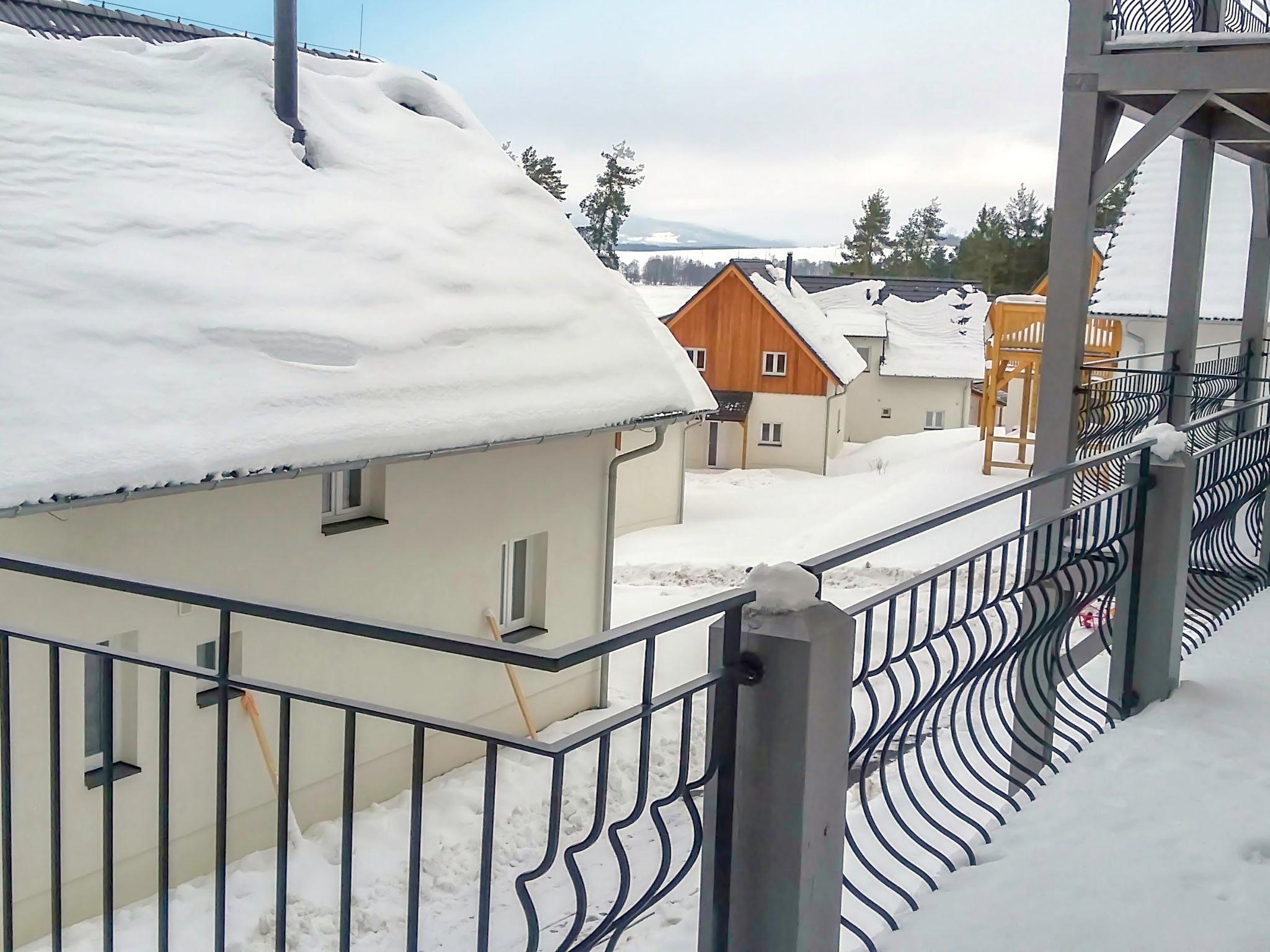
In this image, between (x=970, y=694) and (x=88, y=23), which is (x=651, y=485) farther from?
(x=970, y=694)

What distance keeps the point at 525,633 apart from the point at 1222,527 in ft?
17.1

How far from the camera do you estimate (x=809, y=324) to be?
33.2 metres

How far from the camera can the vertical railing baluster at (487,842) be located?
1.80m

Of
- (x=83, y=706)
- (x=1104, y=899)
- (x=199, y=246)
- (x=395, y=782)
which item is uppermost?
(x=199, y=246)

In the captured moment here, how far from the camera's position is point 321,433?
704cm

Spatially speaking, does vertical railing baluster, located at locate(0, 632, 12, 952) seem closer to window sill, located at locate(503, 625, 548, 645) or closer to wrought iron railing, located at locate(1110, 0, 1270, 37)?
wrought iron railing, located at locate(1110, 0, 1270, 37)

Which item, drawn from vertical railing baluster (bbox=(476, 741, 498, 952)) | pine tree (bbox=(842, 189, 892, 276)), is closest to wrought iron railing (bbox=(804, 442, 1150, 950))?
vertical railing baluster (bbox=(476, 741, 498, 952))

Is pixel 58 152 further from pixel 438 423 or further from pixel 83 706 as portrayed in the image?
pixel 83 706

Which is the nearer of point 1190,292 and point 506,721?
point 1190,292

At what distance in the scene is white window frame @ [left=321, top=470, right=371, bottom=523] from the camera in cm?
799

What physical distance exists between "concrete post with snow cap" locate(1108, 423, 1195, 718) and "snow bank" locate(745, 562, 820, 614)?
105 inches

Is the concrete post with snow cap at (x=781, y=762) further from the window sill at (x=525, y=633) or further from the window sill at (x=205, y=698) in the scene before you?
the window sill at (x=525, y=633)

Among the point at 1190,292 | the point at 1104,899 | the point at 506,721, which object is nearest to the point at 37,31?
the point at 506,721

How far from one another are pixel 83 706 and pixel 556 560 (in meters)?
4.41
